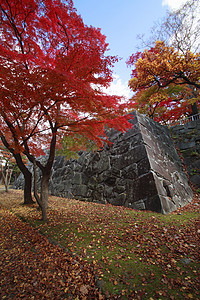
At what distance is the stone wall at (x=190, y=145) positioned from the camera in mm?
7525

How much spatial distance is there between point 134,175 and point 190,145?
5012 millimetres

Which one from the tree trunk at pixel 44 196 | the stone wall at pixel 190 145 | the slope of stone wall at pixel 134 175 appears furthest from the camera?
the stone wall at pixel 190 145

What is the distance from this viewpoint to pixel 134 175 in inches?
213

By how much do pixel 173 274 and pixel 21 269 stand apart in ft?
7.68

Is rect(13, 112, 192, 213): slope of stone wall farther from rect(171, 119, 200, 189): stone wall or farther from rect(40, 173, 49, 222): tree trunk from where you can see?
rect(40, 173, 49, 222): tree trunk

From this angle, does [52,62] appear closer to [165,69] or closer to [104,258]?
[104,258]

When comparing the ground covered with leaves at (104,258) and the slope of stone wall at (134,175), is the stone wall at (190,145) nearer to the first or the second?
the slope of stone wall at (134,175)

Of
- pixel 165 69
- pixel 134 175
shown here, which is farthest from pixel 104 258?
pixel 165 69

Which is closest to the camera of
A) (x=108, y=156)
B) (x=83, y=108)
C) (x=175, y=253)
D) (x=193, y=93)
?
(x=175, y=253)

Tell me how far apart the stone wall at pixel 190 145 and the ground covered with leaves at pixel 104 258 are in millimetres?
4093

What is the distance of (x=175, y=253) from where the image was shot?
2514 millimetres

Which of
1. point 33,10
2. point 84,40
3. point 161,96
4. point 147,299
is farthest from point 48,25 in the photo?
point 161,96

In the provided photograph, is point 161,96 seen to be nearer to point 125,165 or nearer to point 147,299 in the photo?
point 125,165

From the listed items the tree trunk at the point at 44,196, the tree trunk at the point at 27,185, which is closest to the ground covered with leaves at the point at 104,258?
the tree trunk at the point at 44,196
